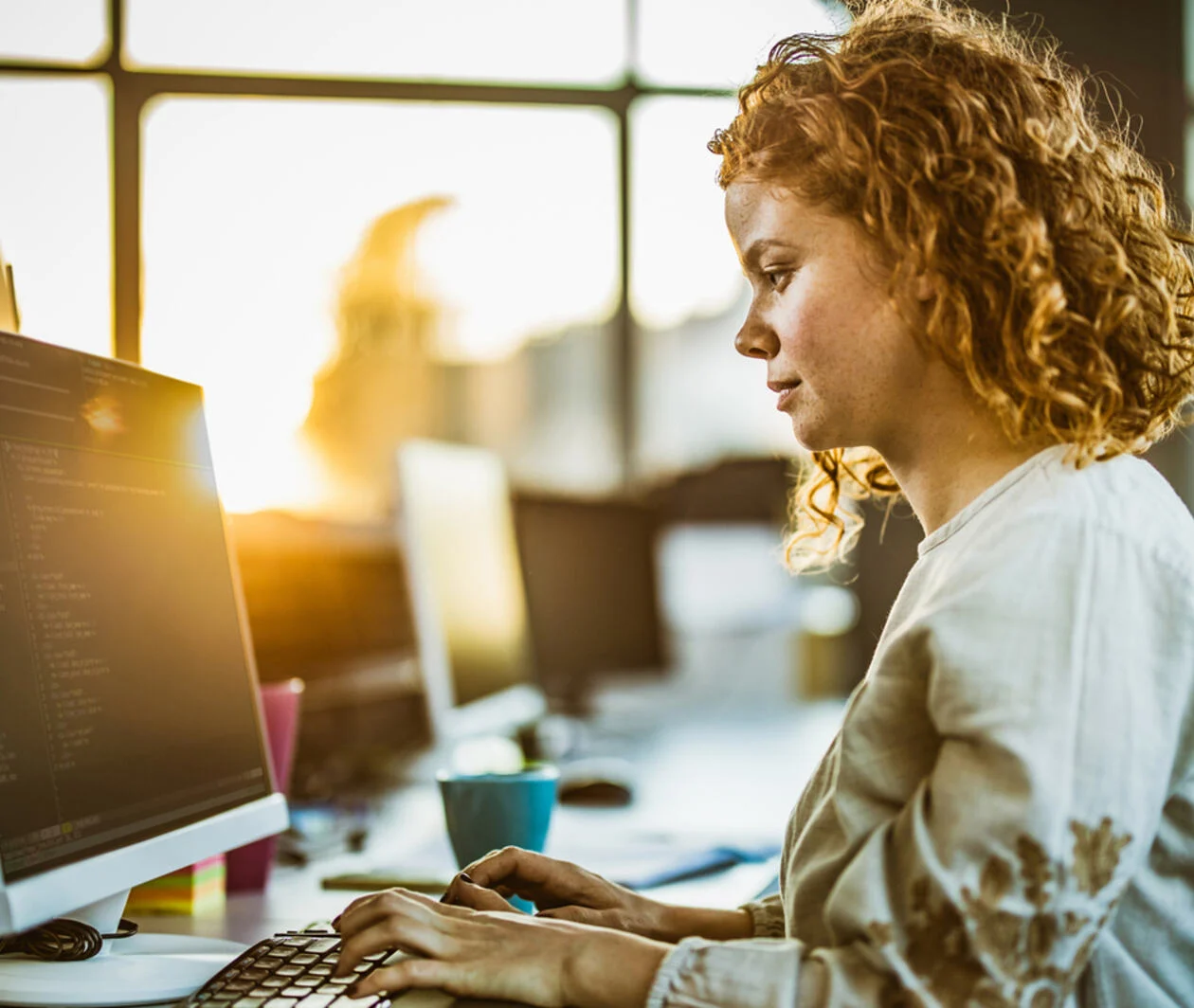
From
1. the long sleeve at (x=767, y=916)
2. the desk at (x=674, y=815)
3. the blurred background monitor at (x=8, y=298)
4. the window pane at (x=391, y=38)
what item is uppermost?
the window pane at (x=391, y=38)

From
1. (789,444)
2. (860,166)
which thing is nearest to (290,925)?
(860,166)

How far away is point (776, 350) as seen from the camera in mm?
971

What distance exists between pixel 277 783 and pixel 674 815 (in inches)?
26.4

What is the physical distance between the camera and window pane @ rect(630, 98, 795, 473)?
3672mm

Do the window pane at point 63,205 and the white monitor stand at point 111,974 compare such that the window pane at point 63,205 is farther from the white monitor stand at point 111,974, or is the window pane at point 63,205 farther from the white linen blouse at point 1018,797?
the white linen blouse at point 1018,797

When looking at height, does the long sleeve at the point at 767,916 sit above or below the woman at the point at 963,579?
below

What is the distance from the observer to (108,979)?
78cm

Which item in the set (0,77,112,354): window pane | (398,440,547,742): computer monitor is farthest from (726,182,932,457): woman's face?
(0,77,112,354): window pane

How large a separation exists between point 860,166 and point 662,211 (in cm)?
291

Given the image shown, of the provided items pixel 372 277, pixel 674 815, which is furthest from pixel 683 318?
pixel 674 815

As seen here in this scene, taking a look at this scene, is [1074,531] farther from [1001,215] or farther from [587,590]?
[587,590]

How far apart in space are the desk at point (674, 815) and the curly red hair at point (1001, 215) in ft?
1.54

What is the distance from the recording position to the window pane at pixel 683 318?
12.0ft

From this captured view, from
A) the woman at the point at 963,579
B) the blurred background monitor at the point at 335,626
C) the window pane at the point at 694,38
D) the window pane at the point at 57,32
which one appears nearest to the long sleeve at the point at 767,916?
the woman at the point at 963,579
